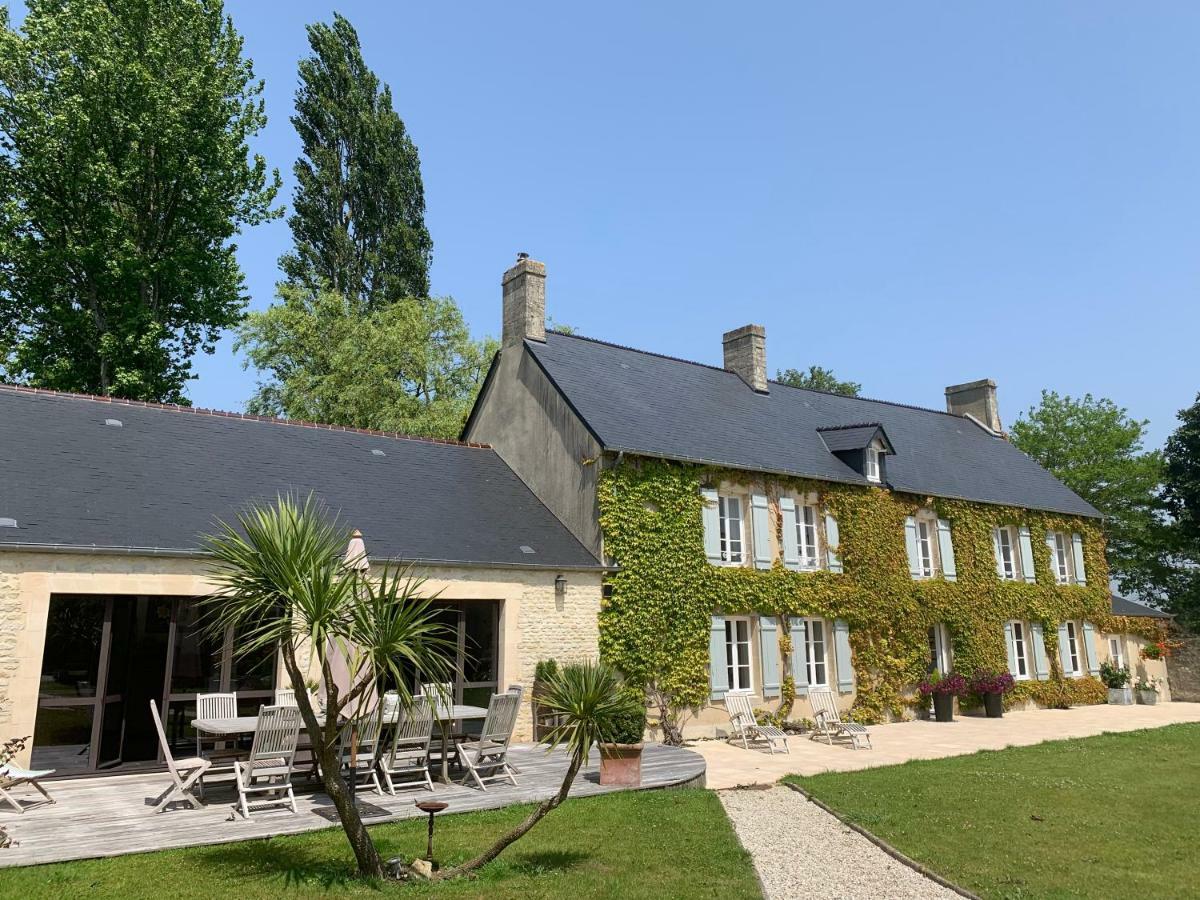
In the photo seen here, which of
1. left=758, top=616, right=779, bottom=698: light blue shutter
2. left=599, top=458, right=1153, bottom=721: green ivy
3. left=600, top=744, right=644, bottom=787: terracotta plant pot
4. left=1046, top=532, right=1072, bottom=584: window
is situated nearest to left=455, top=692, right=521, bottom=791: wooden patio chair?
left=600, top=744, right=644, bottom=787: terracotta plant pot

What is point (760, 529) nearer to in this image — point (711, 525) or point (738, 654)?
point (711, 525)

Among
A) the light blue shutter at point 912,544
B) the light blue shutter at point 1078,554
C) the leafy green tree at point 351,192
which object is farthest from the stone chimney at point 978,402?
the leafy green tree at point 351,192

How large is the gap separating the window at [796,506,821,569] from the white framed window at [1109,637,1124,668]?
40.8 ft

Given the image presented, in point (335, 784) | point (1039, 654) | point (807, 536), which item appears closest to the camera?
point (335, 784)

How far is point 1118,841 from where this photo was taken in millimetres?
7676

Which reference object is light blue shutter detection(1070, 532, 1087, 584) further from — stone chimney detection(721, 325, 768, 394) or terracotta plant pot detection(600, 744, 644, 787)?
terracotta plant pot detection(600, 744, 644, 787)

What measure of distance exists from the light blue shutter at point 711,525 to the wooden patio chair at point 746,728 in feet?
9.09

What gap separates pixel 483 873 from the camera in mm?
6301

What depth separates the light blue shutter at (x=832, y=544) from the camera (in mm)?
18766

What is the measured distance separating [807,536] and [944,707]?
16.8 feet

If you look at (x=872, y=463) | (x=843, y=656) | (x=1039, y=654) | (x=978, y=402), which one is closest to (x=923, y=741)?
(x=843, y=656)

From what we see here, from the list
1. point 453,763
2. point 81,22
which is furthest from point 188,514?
point 81,22

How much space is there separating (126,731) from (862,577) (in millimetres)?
14691

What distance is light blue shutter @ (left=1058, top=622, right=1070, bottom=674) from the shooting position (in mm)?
23031
